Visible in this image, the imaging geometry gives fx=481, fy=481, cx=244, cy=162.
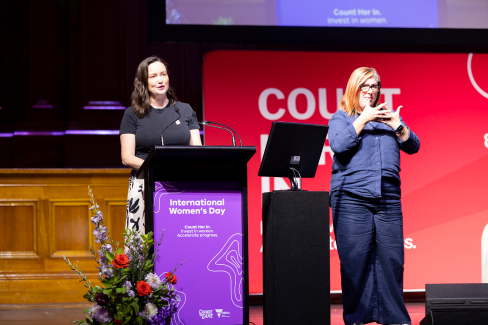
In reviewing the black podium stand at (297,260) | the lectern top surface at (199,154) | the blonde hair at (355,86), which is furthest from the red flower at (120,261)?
the blonde hair at (355,86)

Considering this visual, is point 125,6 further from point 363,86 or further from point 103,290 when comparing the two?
point 103,290

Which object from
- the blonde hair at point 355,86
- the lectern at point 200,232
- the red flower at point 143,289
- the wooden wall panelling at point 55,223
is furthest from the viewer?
the wooden wall panelling at point 55,223

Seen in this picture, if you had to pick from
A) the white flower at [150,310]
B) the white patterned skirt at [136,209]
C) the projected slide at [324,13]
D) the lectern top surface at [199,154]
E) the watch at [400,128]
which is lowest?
the white flower at [150,310]

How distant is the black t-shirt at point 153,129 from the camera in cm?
251

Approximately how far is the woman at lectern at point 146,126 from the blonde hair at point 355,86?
849 mm

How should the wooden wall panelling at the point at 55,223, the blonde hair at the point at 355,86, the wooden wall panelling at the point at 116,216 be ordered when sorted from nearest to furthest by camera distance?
the blonde hair at the point at 355,86 < the wooden wall panelling at the point at 55,223 < the wooden wall panelling at the point at 116,216

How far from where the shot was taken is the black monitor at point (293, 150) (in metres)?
2.11

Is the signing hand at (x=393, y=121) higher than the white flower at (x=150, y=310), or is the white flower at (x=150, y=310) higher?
the signing hand at (x=393, y=121)

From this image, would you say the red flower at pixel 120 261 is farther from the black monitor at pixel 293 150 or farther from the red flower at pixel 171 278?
the black monitor at pixel 293 150

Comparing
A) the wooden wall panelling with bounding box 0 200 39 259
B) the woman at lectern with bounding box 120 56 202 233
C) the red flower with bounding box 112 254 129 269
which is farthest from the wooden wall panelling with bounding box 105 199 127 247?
the red flower with bounding box 112 254 129 269

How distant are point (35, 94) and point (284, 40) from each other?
2202 millimetres

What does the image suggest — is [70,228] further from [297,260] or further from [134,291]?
[297,260]

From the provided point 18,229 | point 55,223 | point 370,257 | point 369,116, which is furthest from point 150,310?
point 18,229

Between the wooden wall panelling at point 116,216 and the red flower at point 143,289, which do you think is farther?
the wooden wall panelling at point 116,216
